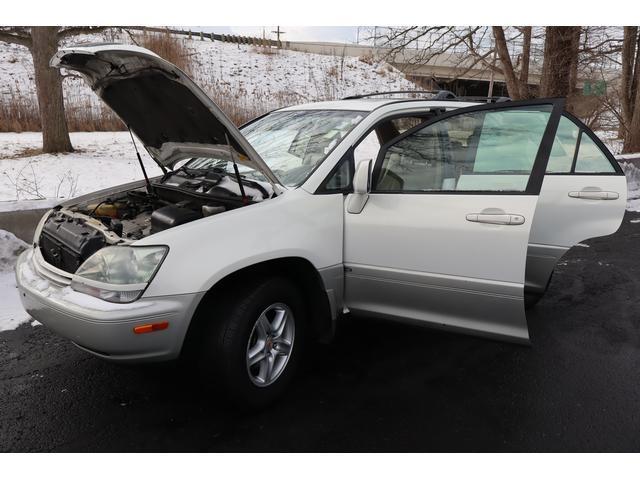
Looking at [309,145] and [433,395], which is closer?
[433,395]

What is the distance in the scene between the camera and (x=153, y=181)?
12.8 feet

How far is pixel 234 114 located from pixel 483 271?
1071 centimetres

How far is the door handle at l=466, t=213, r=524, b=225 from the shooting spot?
2801 millimetres

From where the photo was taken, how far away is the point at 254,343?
282cm

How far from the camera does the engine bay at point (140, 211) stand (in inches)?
110

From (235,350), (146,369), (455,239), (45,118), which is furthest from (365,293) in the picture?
(45,118)

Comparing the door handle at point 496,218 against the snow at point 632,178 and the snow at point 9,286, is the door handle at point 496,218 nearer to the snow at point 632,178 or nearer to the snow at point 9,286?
the snow at point 9,286

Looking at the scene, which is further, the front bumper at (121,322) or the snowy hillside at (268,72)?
the snowy hillside at (268,72)

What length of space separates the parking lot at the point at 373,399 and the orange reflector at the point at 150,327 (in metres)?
0.63

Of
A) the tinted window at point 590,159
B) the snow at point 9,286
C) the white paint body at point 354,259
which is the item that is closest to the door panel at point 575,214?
the tinted window at point 590,159

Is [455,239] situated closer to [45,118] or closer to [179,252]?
[179,252]

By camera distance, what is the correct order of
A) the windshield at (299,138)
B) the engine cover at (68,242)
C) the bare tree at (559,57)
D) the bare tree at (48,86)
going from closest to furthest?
the engine cover at (68,242) → the windshield at (299,138) → the bare tree at (48,86) → the bare tree at (559,57)

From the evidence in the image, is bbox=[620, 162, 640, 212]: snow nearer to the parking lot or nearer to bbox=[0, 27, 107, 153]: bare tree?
the parking lot

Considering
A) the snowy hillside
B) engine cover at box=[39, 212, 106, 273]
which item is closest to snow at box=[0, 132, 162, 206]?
engine cover at box=[39, 212, 106, 273]
